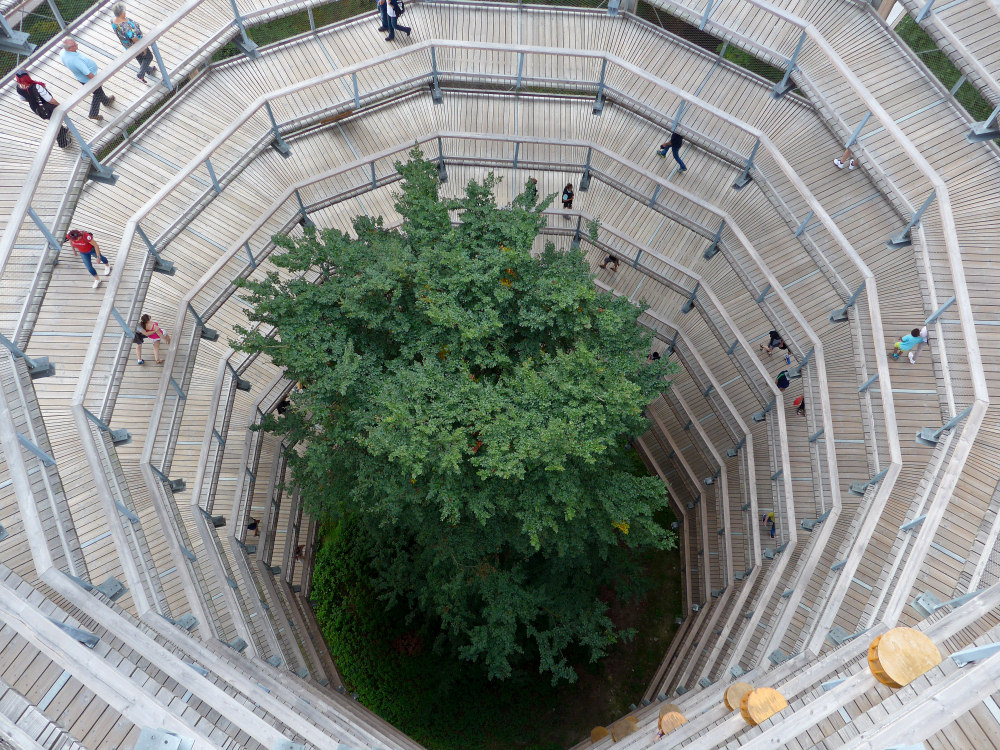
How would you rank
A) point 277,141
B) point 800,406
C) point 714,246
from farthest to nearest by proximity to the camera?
point 714,246 → point 277,141 → point 800,406

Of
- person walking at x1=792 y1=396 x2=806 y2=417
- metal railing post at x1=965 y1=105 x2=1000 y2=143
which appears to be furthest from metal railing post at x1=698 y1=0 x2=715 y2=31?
person walking at x1=792 y1=396 x2=806 y2=417

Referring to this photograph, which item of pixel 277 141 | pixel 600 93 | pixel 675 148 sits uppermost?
pixel 600 93

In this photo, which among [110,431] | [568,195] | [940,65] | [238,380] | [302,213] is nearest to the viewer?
Result: [110,431]

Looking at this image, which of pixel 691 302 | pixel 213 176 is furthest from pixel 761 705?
pixel 213 176

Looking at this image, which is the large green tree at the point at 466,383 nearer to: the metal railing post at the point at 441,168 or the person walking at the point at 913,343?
the metal railing post at the point at 441,168

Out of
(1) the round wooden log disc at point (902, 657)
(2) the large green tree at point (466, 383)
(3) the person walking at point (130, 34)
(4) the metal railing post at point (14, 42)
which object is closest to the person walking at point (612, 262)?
(2) the large green tree at point (466, 383)

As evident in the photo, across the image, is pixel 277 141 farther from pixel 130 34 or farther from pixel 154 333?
pixel 154 333

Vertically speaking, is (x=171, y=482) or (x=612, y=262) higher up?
(x=612, y=262)
